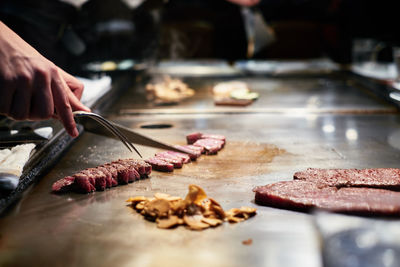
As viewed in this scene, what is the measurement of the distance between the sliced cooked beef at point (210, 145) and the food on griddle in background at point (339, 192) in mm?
568

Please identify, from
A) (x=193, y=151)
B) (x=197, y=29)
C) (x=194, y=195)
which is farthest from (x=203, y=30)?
(x=194, y=195)

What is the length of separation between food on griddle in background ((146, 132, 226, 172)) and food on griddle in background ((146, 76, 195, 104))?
4.70 ft

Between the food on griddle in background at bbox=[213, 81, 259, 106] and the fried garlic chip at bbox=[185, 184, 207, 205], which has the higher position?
the fried garlic chip at bbox=[185, 184, 207, 205]

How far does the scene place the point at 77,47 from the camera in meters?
5.31

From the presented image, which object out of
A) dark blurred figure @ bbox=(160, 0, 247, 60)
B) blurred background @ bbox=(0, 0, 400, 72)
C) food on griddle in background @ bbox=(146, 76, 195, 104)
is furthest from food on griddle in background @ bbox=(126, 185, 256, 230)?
dark blurred figure @ bbox=(160, 0, 247, 60)

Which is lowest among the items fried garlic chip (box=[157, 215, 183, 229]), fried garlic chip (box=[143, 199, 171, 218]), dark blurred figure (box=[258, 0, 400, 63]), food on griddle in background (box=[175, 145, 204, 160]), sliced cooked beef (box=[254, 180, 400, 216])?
dark blurred figure (box=[258, 0, 400, 63])

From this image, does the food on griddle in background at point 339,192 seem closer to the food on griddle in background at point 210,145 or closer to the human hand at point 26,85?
the food on griddle in background at point 210,145

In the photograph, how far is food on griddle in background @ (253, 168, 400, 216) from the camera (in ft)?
5.41

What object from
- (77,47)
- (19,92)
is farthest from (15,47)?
(77,47)

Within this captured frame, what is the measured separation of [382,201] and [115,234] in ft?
3.08

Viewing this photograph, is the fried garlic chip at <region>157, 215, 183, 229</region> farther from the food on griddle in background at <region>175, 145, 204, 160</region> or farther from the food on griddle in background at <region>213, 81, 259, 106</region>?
the food on griddle in background at <region>213, 81, 259, 106</region>

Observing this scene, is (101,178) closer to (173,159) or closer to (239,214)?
(173,159)

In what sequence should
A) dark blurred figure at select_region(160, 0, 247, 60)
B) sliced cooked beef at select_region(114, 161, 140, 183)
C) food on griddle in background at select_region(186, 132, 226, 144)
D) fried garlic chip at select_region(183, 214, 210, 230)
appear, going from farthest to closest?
dark blurred figure at select_region(160, 0, 247, 60) → food on griddle in background at select_region(186, 132, 226, 144) → sliced cooked beef at select_region(114, 161, 140, 183) → fried garlic chip at select_region(183, 214, 210, 230)

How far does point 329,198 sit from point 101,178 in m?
0.92
